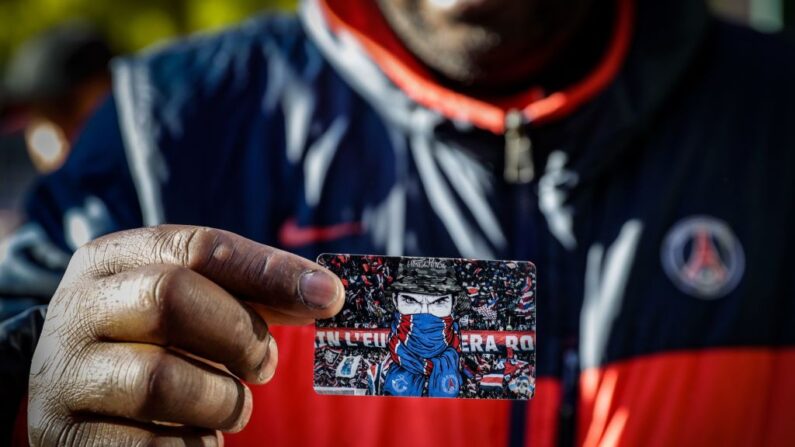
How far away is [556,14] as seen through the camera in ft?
4.00

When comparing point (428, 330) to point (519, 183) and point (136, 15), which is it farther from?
point (136, 15)

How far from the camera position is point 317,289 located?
784 millimetres

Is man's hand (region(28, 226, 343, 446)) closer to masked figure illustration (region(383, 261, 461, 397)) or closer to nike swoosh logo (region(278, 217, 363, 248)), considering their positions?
masked figure illustration (region(383, 261, 461, 397))

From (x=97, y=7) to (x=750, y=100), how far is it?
4.11m

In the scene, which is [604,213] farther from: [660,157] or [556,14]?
[556,14]

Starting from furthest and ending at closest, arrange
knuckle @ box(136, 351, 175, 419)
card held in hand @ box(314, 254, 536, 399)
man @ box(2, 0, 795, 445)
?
1. man @ box(2, 0, 795, 445)
2. card held in hand @ box(314, 254, 536, 399)
3. knuckle @ box(136, 351, 175, 419)

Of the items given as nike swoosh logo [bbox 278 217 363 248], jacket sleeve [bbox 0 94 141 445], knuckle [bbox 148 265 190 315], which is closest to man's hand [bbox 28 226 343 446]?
knuckle [bbox 148 265 190 315]

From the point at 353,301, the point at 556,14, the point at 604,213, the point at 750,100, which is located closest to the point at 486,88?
the point at 556,14

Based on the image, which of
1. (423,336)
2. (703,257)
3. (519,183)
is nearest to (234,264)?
(423,336)

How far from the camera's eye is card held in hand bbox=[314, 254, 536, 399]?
865mm

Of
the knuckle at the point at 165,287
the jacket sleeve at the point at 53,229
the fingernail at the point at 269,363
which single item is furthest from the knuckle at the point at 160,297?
the jacket sleeve at the point at 53,229

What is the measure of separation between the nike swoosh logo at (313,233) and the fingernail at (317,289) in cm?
36

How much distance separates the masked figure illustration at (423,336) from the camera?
0.87 m

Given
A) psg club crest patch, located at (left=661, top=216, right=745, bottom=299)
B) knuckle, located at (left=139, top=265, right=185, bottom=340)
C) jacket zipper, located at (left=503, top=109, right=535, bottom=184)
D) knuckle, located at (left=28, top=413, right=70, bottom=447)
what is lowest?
knuckle, located at (left=28, top=413, right=70, bottom=447)
